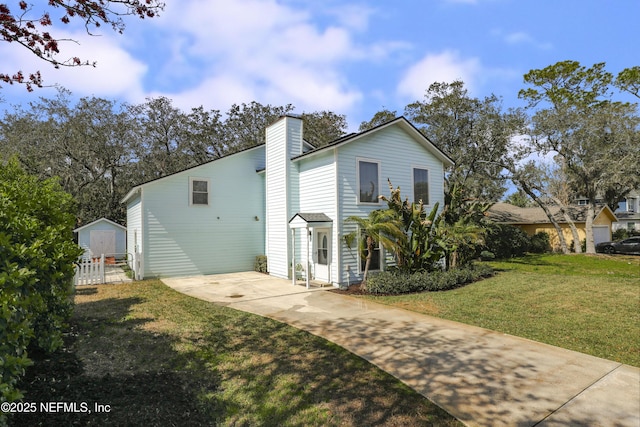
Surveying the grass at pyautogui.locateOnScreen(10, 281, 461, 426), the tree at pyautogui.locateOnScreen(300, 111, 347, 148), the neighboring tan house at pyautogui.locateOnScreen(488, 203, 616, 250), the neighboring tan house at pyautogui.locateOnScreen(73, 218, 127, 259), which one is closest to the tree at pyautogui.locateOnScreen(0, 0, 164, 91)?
the grass at pyautogui.locateOnScreen(10, 281, 461, 426)

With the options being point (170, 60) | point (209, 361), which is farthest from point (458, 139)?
point (209, 361)

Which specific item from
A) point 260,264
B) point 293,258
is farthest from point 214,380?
point 260,264

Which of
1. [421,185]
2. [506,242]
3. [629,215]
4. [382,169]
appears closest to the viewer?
[382,169]

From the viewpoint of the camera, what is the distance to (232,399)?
3.98 m

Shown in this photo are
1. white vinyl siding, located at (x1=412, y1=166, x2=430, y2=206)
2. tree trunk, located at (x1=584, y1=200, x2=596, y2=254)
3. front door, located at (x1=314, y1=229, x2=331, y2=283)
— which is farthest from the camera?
tree trunk, located at (x1=584, y1=200, x2=596, y2=254)

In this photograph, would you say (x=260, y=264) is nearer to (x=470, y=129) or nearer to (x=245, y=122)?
(x=470, y=129)

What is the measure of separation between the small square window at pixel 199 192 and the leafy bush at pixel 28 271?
8166mm

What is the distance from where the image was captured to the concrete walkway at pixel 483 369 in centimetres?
382

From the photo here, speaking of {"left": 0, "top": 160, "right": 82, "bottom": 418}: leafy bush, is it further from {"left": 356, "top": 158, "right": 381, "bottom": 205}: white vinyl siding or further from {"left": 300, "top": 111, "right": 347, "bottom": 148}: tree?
{"left": 300, "top": 111, "right": 347, "bottom": 148}: tree

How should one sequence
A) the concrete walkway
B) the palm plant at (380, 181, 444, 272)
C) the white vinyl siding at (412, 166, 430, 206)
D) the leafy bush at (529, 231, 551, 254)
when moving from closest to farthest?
the concrete walkway
the palm plant at (380, 181, 444, 272)
the white vinyl siding at (412, 166, 430, 206)
the leafy bush at (529, 231, 551, 254)

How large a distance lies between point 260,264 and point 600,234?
29.5 meters

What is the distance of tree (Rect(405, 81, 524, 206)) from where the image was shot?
22.0m

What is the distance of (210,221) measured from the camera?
15445 millimetres

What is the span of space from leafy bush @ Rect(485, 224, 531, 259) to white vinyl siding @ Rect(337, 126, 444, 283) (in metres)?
9.11
